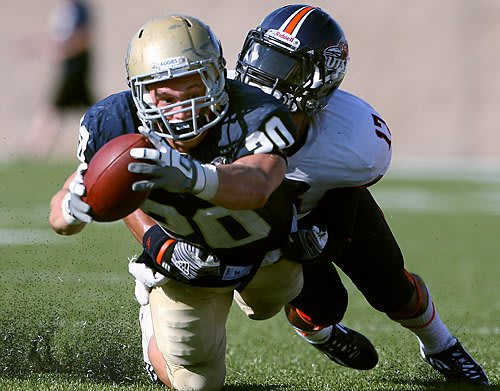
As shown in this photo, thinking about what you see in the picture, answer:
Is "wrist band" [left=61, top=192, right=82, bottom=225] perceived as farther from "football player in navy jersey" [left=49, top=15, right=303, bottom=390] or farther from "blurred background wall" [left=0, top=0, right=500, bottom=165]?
"blurred background wall" [left=0, top=0, right=500, bottom=165]

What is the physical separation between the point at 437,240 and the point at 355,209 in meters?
3.77

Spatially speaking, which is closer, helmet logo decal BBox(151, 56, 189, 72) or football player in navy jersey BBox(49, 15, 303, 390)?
football player in navy jersey BBox(49, 15, 303, 390)

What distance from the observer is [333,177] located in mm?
3445

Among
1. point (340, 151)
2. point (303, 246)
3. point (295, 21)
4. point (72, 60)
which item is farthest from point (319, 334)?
point (72, 60)

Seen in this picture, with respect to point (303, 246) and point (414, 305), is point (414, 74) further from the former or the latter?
point (303, 246)

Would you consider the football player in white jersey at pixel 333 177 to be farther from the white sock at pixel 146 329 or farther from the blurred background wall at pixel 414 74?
the blurred background wall at pixel 414 74

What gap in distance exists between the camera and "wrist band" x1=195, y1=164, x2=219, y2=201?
2.53 metres

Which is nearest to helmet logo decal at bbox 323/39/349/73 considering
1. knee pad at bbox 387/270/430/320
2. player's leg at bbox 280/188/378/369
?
player's leg at bbox 280/188/378/369

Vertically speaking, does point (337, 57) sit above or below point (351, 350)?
above

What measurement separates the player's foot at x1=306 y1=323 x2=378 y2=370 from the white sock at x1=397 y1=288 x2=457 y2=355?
17cm

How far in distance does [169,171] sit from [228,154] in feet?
1.50

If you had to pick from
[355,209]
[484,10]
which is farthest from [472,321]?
[484,10]

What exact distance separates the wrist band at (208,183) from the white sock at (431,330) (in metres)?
1.51

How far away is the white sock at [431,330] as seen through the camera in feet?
12.6
